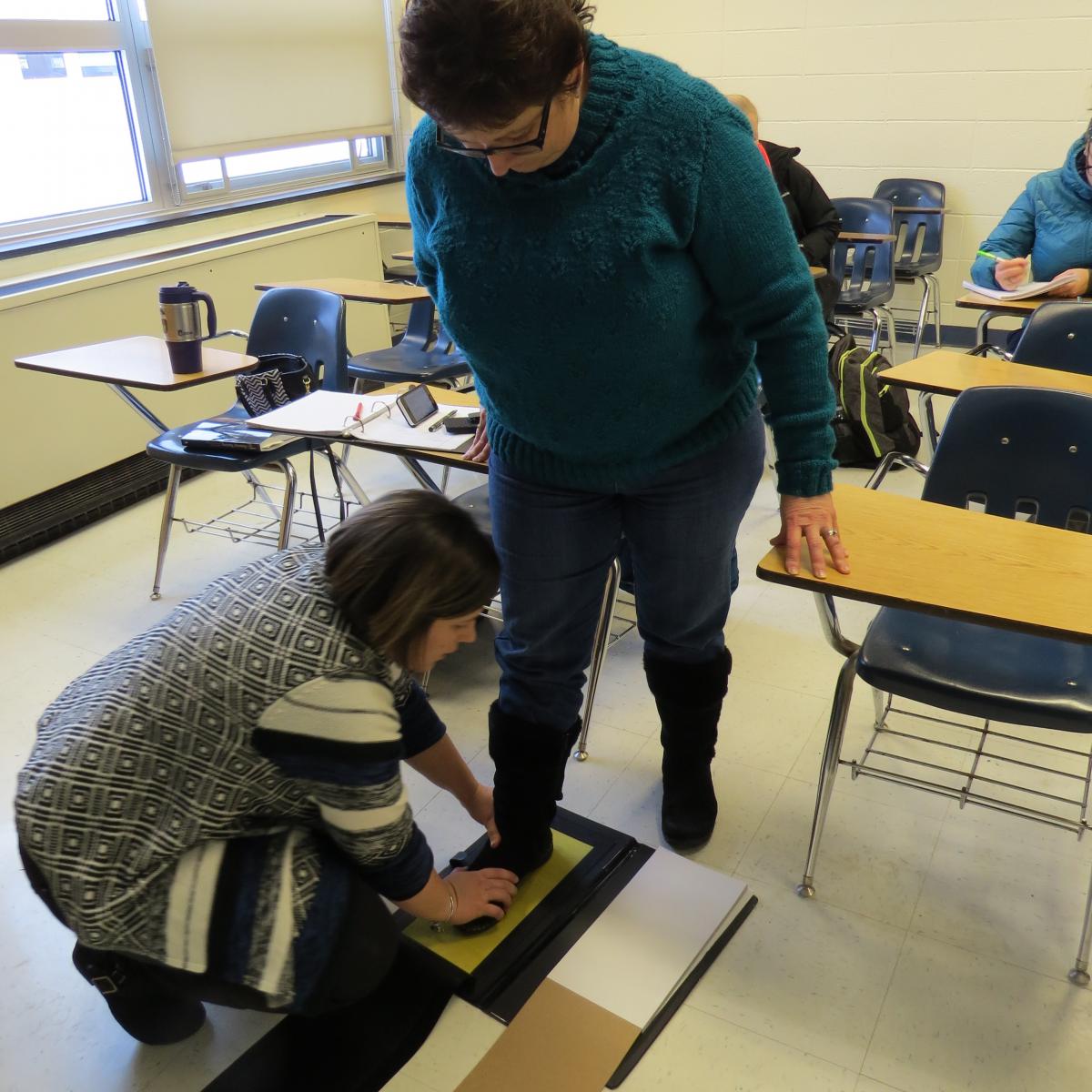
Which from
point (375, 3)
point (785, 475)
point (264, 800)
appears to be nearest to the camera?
point (264, 800)

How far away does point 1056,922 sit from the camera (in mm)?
1607

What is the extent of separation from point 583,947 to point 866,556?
735 mm

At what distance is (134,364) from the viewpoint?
2.55 metres

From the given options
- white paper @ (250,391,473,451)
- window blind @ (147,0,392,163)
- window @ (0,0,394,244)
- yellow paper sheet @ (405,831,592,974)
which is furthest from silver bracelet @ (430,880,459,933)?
window blind @ (147,0,392,163)

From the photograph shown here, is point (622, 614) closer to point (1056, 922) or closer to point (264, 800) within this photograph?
point (1056, 922)

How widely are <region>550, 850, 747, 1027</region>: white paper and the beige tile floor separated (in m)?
0.05

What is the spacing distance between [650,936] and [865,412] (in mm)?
2214

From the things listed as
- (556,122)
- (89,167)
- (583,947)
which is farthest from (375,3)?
(583,947)

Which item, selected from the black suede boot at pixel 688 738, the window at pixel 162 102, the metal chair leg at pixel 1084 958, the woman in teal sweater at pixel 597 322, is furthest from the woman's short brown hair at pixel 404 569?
the window at pixel 162 102

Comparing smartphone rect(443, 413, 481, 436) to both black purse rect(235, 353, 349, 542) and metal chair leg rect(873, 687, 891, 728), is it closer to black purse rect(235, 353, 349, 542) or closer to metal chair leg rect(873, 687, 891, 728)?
black purse rect(235, 353, 349, 542)

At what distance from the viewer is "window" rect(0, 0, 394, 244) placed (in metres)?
3.33

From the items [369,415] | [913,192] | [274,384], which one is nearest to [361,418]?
[369,415]

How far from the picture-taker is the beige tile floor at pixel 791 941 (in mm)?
1391

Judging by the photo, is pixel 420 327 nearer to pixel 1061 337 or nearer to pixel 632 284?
pixel 1061 337
